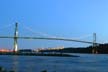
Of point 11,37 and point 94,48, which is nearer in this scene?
point 11,37

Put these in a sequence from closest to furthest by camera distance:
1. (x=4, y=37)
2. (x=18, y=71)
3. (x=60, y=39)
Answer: (x=18, y=71), (x=4, y=37), (x=60, y=39)

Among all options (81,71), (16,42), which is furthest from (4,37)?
(81,71)

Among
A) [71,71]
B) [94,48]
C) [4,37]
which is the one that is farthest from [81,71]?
[94,48]

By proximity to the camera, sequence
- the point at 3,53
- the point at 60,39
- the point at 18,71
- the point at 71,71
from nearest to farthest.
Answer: the point at 18,71 → the point at 71,71 → the point at 60,39 → the point at 3,53

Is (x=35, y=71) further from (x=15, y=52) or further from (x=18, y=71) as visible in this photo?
(x=15, y=52)

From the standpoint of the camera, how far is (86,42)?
293 ft

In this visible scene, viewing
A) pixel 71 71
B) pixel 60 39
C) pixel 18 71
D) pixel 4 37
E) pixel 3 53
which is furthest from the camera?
pixel 3 53

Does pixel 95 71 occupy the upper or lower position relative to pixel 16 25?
lower

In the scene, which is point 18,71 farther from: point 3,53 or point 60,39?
point 3,53

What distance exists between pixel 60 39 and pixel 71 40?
2.50 m

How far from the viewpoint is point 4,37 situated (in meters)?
79.0

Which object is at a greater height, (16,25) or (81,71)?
(16,25)

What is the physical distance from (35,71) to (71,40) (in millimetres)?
55911

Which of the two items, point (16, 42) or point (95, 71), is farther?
point (16, 42)
